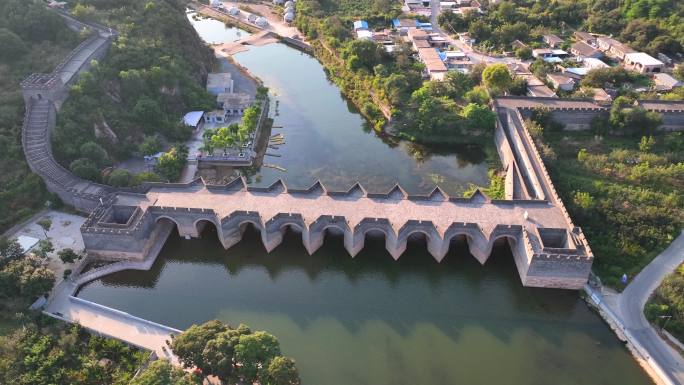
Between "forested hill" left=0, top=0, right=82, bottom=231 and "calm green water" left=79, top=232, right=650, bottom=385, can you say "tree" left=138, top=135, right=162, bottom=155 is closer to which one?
"forested hill" left=0, top=0, right=82, bottom=231

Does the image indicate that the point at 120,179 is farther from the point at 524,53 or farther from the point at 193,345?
the point at 524,53

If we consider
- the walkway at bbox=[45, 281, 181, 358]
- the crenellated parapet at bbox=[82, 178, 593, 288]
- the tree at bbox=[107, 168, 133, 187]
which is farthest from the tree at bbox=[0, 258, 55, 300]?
the tree at bbox=[107, 168, 133, 187]

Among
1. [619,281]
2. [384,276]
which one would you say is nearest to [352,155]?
[384,276]

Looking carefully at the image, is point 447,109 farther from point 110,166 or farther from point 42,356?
point 42,356

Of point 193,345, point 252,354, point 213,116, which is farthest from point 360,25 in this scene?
point 252,354

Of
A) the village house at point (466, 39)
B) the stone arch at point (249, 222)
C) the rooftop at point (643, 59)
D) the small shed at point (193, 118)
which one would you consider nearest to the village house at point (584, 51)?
the rooftop at point (643, 59)

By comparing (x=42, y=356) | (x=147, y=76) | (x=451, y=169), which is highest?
(x=147, y=76)
